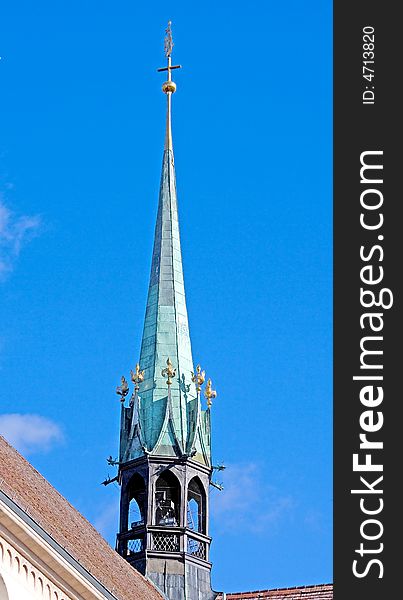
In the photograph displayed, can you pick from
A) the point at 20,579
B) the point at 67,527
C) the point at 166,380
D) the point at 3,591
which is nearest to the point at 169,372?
the point at 166,380

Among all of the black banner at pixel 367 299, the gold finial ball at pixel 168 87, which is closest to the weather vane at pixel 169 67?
the gold finial ball at pixel 168 87

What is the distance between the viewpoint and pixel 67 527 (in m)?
32.7

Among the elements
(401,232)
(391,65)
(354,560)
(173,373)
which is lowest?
(354,560)

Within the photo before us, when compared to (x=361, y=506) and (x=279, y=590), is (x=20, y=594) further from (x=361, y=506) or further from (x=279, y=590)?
(x=279, y=590)

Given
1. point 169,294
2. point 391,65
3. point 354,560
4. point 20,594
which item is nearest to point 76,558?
point 20,594

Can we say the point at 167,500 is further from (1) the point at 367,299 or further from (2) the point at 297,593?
(1) the point at 367,299

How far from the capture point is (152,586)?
127ft

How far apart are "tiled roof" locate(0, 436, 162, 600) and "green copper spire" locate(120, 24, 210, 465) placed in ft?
13.2

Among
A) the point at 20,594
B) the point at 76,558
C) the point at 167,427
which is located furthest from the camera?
the point at 167,427

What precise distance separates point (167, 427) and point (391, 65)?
61.4 ft

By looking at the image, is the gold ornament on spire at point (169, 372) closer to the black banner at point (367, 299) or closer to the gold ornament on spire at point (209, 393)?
the gold ornament on spire at point (209, 393)

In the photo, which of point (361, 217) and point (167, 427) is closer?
point (361, 217)

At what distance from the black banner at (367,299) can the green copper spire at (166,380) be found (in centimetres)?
1828

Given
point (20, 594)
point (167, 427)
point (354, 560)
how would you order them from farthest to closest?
1. point (167, 427)
2. point (20, 594)
3. point (354, 560)
